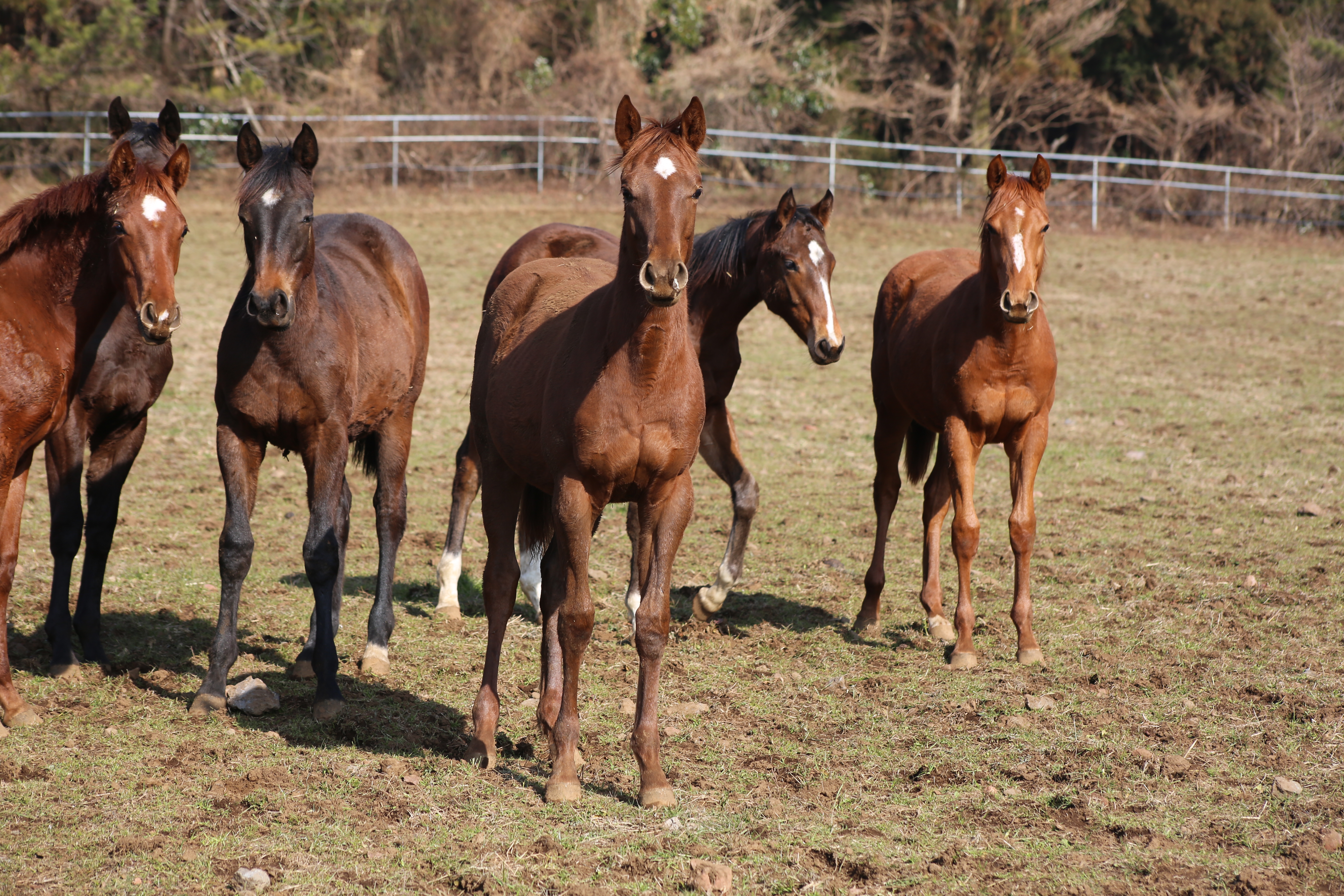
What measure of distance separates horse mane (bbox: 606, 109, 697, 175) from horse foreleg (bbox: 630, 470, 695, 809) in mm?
1118

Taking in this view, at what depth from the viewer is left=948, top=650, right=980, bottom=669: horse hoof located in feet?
18.5

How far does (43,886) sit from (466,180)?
20.5 m

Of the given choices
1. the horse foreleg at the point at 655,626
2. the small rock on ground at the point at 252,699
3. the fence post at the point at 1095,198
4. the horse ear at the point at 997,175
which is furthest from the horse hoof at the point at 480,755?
the fence post at the point at 1095,198

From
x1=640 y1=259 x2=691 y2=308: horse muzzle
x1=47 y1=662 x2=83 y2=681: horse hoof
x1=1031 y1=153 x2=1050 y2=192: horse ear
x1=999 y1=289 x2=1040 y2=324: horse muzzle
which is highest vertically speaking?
x1=1031 y1=153 x2=1050 y2=192: horse ear

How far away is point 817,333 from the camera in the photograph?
6156 millimetres

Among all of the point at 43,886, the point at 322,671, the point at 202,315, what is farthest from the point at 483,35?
the point at 43,886

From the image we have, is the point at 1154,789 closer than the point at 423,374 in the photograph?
Yes

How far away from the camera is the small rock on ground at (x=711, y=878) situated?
3447 millimetres

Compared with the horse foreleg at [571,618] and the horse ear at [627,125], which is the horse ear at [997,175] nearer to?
the horse ear at [627,125]

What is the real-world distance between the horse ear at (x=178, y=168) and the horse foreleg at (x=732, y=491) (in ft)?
9.76

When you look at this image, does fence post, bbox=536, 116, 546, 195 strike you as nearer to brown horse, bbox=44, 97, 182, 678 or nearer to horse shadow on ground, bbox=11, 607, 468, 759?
brown horse, bbox=44, 97, 182, 678

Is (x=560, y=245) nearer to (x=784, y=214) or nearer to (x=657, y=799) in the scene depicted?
(x=784, y=214)

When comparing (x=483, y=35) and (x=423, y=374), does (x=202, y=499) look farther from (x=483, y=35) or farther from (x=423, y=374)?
(x=483, y=35)

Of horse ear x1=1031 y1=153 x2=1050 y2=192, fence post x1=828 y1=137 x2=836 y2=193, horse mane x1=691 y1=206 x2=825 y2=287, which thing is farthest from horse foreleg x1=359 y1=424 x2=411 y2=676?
fence post x1=828 y1=137 x2=836 y2=193
